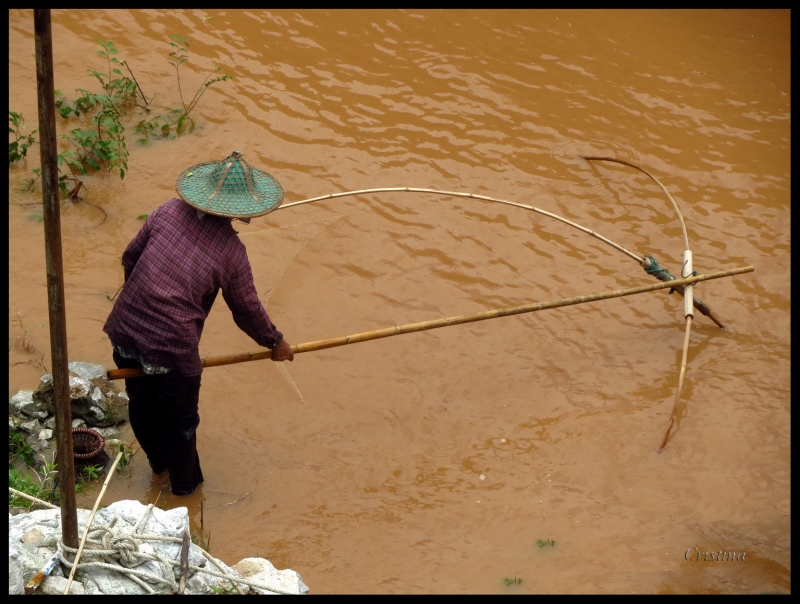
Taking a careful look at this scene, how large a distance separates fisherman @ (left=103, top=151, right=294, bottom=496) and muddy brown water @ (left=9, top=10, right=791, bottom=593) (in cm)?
68

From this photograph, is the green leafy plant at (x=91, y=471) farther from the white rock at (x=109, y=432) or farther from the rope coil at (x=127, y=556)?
the rope coil at (x=127, y=556)

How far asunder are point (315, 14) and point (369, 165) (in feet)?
5.56

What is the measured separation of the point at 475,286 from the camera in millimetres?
4500

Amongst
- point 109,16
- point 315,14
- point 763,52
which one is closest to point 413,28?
point 315,14

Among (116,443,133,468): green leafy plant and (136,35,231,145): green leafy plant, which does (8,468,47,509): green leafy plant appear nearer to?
(116,443,133,468): green leafy plant

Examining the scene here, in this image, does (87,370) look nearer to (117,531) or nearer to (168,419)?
(168,419)

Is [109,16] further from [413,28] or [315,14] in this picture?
[413,28]

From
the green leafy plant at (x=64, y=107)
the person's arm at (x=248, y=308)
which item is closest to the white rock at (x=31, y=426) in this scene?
the person's arm at (x=248, y=308)

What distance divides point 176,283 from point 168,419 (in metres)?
0.62

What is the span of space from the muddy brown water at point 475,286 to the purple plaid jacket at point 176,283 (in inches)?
31.6

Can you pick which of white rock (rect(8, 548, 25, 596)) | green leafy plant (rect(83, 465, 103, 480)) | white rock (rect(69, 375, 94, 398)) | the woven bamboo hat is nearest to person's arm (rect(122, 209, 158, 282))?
the woven bamboo hat

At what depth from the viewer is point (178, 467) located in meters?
3.29

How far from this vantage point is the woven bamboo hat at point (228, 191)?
285 cm

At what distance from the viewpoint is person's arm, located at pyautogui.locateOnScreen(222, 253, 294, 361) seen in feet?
9.63
